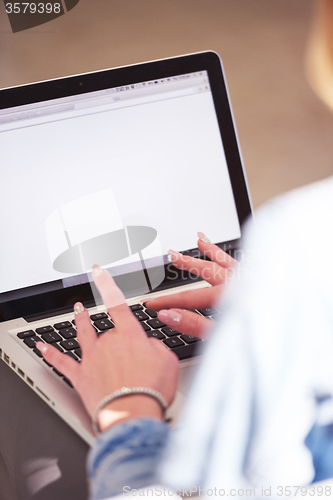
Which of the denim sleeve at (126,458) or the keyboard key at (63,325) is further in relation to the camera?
the keyboard key at (63,325)

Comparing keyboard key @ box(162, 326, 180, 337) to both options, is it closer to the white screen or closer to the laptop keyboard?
the laptop keyboard

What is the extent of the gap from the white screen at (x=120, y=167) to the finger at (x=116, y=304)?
13 centimetres

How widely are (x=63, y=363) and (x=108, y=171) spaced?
0.26 m

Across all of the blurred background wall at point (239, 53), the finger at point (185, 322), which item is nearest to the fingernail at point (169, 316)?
the finger at point (185, 322)

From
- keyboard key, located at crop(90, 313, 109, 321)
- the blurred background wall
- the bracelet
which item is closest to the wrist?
the bracelet

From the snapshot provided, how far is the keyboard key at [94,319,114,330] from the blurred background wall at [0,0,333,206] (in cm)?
37

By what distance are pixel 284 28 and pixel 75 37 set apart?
0.35 metres

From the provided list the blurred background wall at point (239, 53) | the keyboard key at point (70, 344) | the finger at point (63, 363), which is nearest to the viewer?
the finger at point (63, 363)

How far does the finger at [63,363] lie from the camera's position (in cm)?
39

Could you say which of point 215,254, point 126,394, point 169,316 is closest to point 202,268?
point 215,254

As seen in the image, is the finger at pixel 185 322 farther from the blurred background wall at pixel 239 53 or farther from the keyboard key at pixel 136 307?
the blurred background wall at pixel 239 53

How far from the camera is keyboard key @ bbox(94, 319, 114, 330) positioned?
1.74 ft

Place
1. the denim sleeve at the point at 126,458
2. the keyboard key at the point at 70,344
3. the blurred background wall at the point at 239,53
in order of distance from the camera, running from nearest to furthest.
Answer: the denim sleeve at the point at 126,458 → the keyboard key at the point at 70,344 → the blurred background wall at the point at 239,53

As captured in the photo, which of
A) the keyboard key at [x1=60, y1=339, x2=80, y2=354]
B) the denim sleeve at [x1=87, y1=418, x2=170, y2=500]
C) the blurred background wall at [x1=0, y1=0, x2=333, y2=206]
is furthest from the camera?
the blurred background wall at [x1=0, y1=0, x2=333, y2=206]
